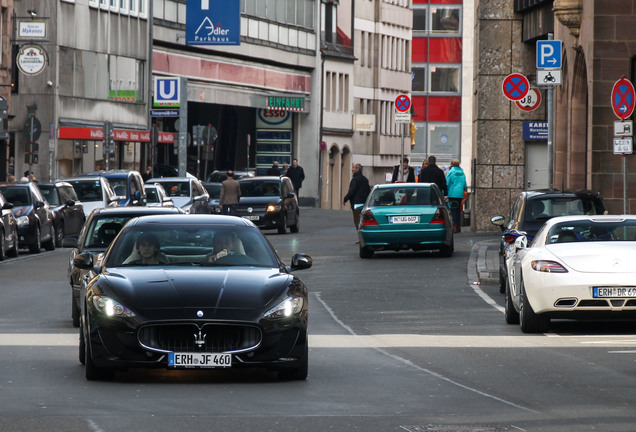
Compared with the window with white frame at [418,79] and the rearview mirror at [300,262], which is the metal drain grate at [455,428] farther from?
the window with white frame at [418,79]

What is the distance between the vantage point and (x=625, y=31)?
119ft

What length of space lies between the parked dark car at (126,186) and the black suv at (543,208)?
60.3 feet

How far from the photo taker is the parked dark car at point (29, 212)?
37.0 metres

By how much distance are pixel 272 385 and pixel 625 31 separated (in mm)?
24776

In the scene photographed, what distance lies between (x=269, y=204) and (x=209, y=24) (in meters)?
20.2

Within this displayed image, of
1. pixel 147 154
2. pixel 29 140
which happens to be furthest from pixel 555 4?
pixel 147 154

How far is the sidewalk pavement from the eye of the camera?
87.0 feet

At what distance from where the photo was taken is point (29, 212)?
3691cm

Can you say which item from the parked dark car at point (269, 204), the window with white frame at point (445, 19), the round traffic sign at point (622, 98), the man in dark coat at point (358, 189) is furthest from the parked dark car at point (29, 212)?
the window with white frame at point (445, 19)

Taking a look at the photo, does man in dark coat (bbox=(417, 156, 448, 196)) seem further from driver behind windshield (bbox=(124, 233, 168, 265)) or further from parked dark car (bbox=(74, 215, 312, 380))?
parked dark car (bbox=(74, 215, 312, 380))

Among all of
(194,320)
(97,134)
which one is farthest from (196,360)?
(97,134)

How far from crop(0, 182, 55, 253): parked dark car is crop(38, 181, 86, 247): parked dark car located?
1.50 m

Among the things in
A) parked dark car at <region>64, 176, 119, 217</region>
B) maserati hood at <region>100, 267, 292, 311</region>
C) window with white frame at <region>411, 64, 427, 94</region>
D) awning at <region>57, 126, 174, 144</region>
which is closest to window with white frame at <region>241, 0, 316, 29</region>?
awning at <region>57, 126, 174, 144</region>

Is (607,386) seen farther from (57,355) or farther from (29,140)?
(29,140)
